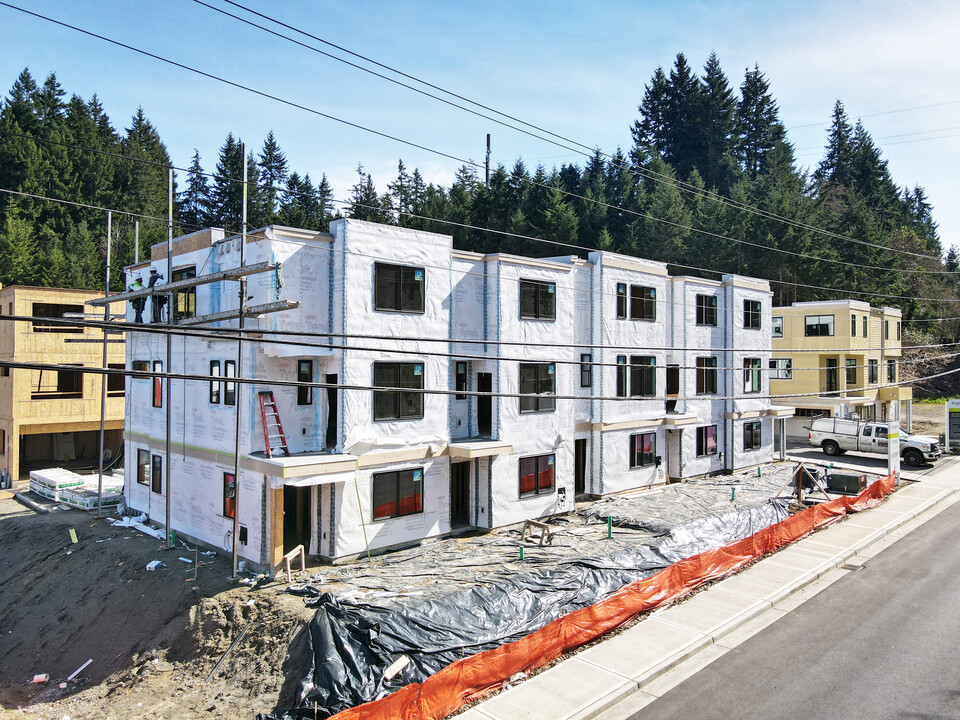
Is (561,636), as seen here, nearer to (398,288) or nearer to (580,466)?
(398,288)

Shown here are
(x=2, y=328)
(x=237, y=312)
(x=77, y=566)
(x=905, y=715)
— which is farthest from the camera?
(x=2, y=328)

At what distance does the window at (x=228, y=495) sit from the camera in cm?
2045

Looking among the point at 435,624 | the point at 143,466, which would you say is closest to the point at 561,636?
the point at 435,624

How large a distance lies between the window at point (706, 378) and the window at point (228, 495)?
2281 centimetres

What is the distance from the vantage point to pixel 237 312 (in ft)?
58.4

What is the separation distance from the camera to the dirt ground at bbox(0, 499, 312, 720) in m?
14.0

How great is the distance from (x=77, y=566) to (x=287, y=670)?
12.6 metres

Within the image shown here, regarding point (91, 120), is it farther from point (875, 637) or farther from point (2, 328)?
point (875, 637)

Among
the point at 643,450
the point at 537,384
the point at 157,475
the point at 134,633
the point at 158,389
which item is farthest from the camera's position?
the point at 643,450

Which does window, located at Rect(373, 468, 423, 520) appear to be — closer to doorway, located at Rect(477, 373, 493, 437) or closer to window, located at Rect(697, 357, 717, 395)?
doorway, located at Rect(477, 373, 493, 437)

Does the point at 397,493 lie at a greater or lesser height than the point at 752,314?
lesser

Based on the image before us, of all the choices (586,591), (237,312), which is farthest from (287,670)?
(237,312)

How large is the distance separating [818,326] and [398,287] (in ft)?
118

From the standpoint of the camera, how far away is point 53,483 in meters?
30.2
